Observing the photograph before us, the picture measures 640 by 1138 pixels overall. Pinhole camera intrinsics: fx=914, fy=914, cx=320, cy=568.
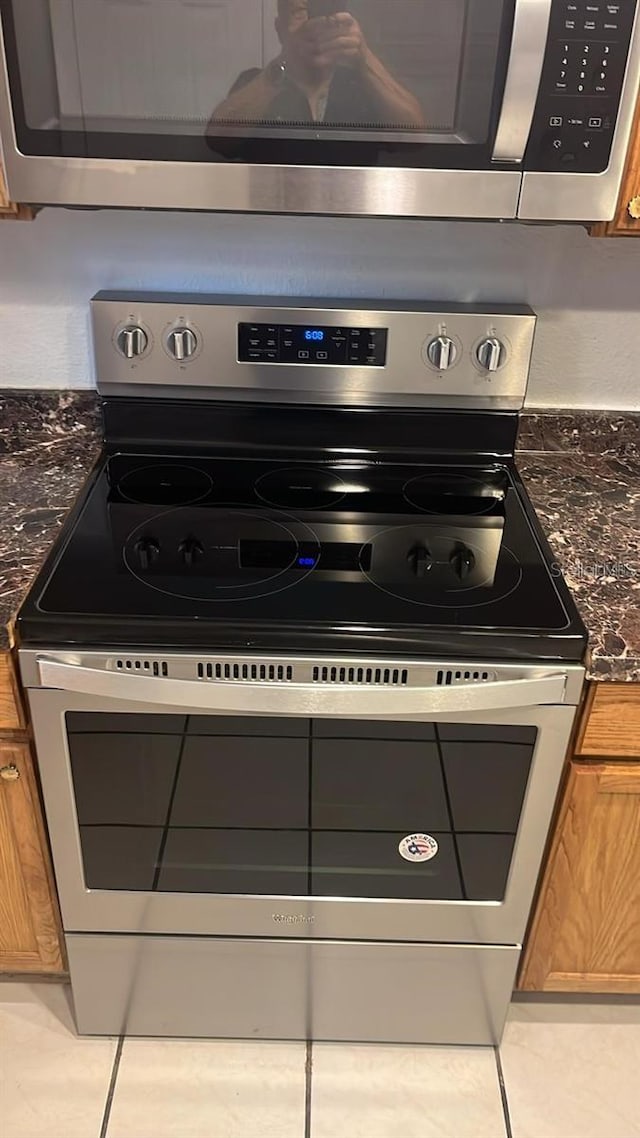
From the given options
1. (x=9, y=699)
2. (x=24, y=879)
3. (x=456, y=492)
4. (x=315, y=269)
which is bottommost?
(x=24, y=879)

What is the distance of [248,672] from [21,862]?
53 centimetres

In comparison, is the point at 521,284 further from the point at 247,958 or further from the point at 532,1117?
the point at 532,1117

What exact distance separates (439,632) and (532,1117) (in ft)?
2.97

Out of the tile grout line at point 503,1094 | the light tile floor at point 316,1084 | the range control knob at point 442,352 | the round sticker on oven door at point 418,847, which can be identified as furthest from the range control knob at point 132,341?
the tile grout line at point 503,1094

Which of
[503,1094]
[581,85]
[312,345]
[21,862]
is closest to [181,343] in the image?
[312,345]

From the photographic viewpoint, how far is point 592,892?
1415mm

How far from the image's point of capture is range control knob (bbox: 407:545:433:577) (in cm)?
131

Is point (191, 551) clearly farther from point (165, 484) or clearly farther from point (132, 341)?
point (132, 341)

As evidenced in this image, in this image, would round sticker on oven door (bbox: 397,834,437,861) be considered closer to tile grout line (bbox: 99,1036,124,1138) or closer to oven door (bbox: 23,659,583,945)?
oven door (bbox: 23,659,583,945)

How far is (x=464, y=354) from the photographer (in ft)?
5.04

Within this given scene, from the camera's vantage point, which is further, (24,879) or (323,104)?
(24,879)

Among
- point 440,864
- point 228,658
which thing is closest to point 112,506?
point 228,658

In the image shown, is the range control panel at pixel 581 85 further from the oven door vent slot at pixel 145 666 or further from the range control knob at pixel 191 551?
the oven door vent slot at pixel 145 666

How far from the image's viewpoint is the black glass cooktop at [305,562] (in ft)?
3.82
